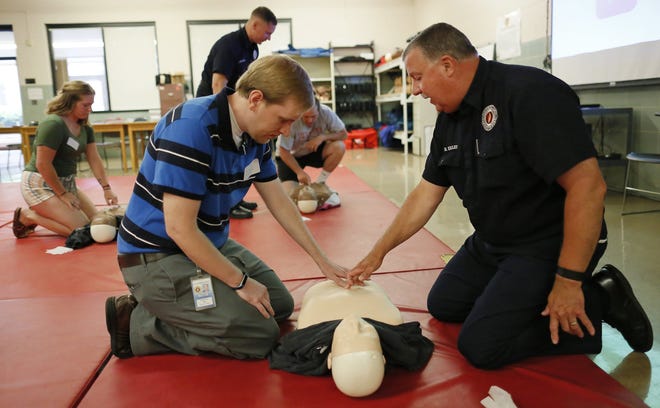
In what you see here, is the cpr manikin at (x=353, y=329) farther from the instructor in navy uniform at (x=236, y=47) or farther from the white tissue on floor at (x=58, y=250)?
the instructor in navy uniform at (x=236, y=47)

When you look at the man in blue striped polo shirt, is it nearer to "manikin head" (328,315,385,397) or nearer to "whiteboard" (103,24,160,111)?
"manikin head" (328,315,385,397)

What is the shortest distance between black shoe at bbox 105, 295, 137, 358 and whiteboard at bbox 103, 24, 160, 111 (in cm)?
864

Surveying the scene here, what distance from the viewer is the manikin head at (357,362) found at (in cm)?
129

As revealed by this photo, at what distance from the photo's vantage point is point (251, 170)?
1.67 meters

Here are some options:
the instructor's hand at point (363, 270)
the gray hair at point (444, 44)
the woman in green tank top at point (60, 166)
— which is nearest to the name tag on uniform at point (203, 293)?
the instructor's hand at point (363, 270)

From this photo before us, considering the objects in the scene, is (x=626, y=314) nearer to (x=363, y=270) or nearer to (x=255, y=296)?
(x=363, y=270)


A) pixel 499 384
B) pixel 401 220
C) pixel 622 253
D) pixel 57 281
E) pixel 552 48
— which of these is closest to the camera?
pixel 499 384

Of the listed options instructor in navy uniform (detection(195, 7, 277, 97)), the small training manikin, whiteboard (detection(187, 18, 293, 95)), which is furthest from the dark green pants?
whiteboard (detection(187, 18, 293, 95))

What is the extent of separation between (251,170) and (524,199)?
89 centimetres

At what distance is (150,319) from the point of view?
5.26 feet

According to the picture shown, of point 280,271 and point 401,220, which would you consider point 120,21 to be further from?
point 401,220

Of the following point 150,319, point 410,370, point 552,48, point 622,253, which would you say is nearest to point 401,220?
point 410,370

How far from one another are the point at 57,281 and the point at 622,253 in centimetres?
286

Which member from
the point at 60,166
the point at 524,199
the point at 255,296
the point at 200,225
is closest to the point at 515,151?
the point at 524,199
